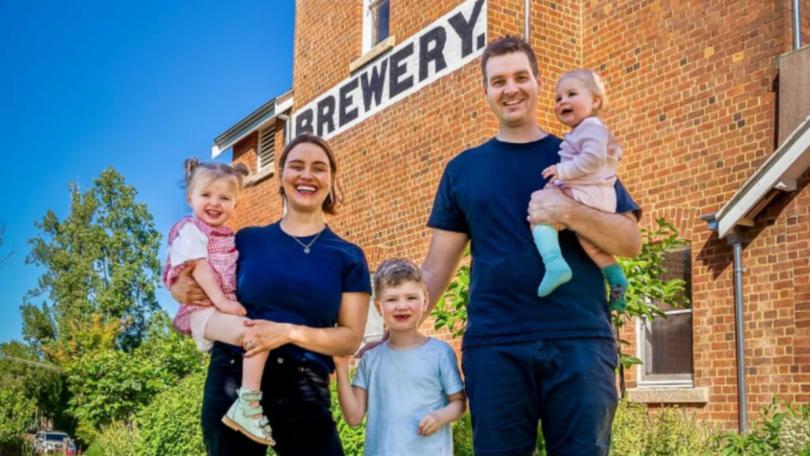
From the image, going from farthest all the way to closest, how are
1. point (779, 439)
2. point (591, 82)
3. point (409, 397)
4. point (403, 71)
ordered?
1. point (403, 71)
2. point (779, 439)
3. point (409, 397)
4. point (591, 82)

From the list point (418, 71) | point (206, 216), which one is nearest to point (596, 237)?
point (206, 216)

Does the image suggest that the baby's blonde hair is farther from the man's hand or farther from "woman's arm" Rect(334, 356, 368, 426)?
the man's hand

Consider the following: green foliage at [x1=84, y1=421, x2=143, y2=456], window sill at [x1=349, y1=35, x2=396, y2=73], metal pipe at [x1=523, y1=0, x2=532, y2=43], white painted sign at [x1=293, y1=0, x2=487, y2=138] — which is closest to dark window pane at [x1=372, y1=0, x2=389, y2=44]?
window sill at [x1=349, y1=35, x2=396, y2=73]

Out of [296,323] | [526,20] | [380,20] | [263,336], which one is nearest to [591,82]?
[296,323]

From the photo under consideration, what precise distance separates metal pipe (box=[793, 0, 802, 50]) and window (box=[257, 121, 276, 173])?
9.96 meters

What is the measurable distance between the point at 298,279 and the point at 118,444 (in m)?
10.9

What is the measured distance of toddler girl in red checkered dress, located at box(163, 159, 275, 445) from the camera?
11.2ft

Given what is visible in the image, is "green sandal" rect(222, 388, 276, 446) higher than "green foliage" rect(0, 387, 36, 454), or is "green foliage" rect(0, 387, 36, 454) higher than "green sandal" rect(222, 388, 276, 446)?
"green sandal" rect(222, 388, 276, 446)

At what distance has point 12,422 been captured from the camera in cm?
1795

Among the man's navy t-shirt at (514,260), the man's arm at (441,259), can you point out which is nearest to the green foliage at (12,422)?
the man's arm at (441,259)

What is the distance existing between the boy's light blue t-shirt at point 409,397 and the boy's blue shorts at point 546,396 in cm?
60

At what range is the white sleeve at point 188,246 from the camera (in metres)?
3.81

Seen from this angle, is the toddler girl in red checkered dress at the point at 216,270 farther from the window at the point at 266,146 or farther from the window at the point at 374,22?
the window at the point at 266,146

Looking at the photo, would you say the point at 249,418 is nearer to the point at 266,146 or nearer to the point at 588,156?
the point at 588,156
